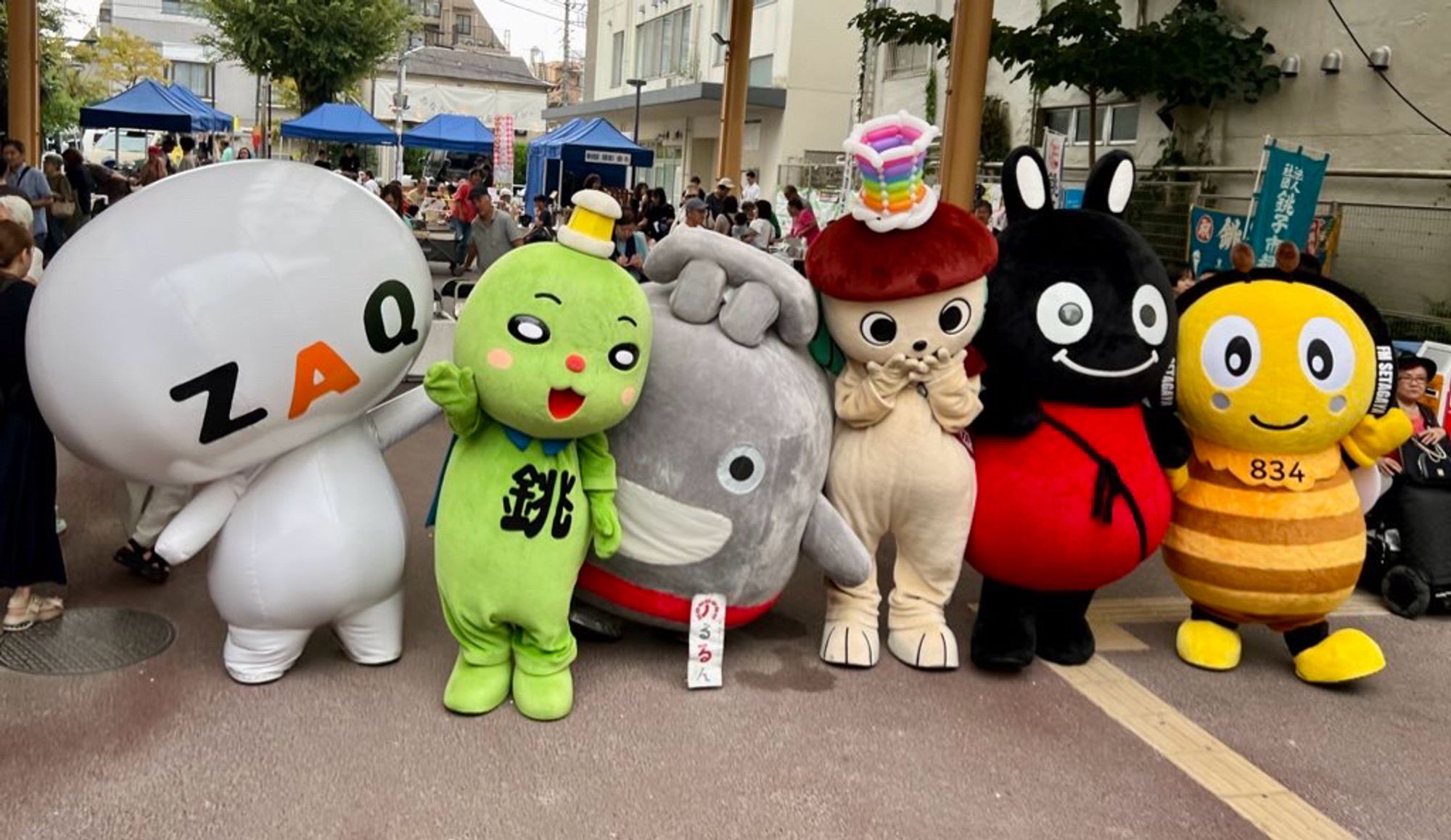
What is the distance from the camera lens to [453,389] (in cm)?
384

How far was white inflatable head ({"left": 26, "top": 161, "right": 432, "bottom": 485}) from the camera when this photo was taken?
365 cm

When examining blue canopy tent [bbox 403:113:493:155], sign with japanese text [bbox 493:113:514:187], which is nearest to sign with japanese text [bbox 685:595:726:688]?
sign with japanese text [bbox 493:113:514:187]

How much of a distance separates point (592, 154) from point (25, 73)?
11.5 metres

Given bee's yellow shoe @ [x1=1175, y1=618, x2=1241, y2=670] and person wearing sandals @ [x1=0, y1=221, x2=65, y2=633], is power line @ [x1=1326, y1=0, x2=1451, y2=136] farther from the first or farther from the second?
person wearing sandals @ [x1=0, y1=221, x2=65, y2=633]

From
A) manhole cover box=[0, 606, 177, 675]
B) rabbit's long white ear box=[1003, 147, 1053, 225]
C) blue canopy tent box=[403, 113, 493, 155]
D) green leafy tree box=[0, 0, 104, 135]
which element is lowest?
manhole cover box=[0, 606, 177, 675]

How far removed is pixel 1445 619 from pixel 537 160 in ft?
69.8

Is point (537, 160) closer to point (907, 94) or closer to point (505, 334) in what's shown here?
point (907, 94)

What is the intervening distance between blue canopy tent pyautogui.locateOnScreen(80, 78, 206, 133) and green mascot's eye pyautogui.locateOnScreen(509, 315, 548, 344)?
20.8 meters

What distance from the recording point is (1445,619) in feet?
19.2

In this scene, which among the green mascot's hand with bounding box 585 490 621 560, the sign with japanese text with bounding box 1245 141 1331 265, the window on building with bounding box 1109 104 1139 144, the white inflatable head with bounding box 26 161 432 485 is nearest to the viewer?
the white inflatable head with bounding box 26 161 432 485

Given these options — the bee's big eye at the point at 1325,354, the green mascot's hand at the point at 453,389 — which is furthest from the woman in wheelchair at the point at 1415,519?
the green mascot's hand at the point at 453,389

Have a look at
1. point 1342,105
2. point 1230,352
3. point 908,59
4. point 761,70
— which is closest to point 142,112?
Answer: point 908,59

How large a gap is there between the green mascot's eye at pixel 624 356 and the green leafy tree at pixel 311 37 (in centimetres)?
2767

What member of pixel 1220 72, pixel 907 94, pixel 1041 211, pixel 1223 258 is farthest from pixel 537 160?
pixel 1041 211
